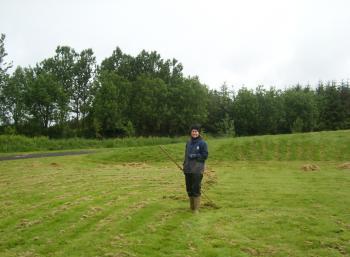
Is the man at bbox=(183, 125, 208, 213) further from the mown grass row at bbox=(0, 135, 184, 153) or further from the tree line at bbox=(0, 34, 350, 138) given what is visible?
the tree line at bbox=(0, 34, 350, 138)

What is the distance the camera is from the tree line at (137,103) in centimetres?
6022

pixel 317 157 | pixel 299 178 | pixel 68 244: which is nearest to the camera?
pixel 68 244

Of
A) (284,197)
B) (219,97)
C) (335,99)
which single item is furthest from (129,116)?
(284,197)

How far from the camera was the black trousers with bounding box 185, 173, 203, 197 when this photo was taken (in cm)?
1197

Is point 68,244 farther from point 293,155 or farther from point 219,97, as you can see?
point 219,97

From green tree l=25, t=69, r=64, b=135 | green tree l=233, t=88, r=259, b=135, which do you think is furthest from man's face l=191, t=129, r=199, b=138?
green tree l=233, t=88, r=259, b=135

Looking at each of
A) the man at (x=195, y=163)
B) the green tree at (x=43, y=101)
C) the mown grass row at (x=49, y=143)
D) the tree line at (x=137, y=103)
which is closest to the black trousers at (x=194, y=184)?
the man at (x=195, y=163)

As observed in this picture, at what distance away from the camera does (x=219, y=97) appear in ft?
279

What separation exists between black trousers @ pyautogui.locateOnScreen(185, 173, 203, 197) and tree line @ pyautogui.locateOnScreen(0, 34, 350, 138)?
149 feet

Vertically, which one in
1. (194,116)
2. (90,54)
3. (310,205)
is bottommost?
(310,205)

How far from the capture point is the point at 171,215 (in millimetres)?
11273

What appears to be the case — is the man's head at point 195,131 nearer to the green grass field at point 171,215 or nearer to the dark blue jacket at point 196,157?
the dark blue jacket at point 196,157

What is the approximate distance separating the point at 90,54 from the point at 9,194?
5908 cm

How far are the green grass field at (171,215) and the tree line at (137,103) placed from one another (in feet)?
127
